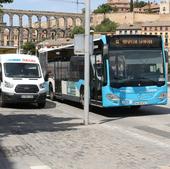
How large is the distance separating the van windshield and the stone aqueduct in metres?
116

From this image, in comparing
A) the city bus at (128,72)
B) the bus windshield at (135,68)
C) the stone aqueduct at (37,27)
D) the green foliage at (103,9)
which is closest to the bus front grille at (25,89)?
the city bus at (128,72)

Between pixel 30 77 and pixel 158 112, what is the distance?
18.2 ft

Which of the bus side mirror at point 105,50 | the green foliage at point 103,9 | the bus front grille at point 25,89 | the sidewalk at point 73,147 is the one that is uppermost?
the green foliage at point 103,9

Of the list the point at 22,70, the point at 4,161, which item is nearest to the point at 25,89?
the point at 22,70

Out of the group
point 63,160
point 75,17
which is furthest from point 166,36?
point 63,160

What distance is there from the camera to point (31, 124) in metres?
15.6

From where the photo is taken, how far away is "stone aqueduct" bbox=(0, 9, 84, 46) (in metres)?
148

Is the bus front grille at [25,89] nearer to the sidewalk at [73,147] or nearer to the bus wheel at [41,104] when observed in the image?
the bus wheel at [41,104]

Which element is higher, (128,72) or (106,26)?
(106,26)

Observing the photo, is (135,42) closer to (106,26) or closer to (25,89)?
(25,89)

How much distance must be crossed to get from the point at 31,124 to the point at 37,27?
147857mm

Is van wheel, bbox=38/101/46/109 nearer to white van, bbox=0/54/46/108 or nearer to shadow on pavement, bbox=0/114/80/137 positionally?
white van, bbox=0/54/46/108

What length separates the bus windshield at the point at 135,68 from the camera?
59.2ft

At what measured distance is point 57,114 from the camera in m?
19.0
